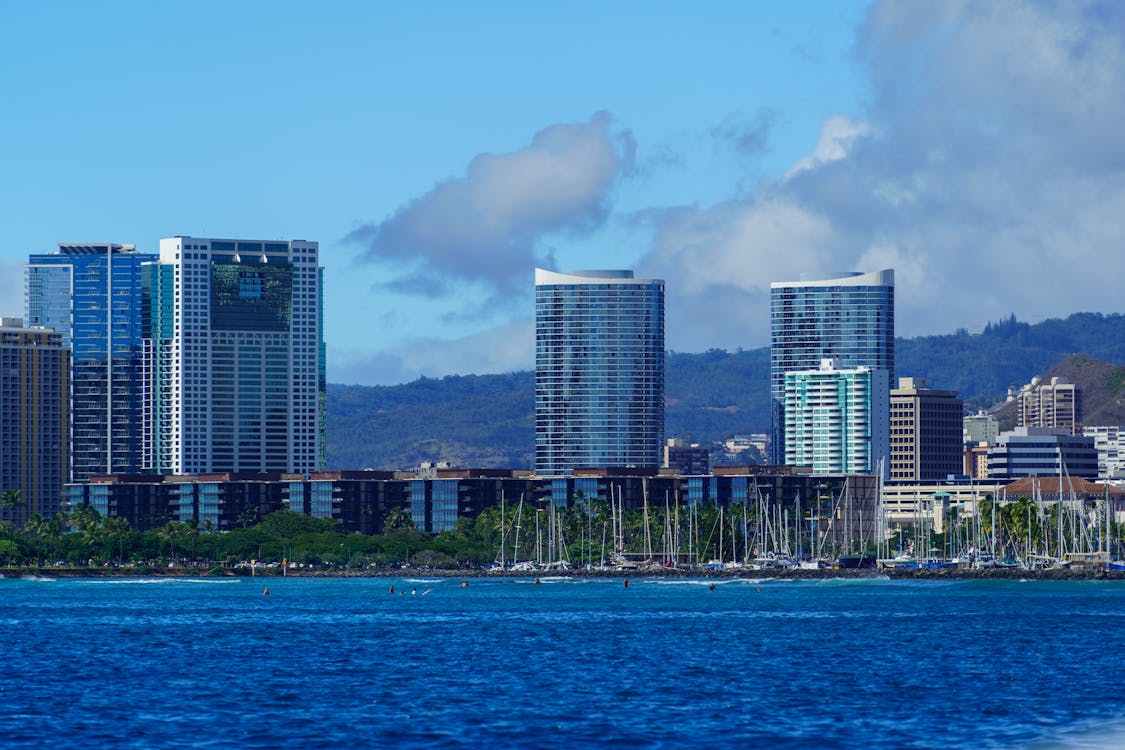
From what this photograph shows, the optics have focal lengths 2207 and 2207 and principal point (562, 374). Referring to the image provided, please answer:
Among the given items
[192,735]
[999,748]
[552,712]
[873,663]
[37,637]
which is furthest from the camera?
[37,637]

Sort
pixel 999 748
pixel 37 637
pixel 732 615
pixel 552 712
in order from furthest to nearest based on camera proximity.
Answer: pixel 732 615 → pixel 37 637 → pixel 552 712 → pixel 999 748

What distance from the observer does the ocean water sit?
82625 mm

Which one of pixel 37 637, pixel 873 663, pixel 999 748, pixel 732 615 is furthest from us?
pixel 732 615

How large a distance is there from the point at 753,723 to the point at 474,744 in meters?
12.4

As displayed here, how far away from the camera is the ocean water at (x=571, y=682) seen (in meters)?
82.6

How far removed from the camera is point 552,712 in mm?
90312

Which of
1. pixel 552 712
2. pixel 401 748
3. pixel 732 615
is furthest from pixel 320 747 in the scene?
pixel 732 615

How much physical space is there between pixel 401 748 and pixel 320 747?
2.95 metres

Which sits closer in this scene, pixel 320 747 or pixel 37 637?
pixel 320 747

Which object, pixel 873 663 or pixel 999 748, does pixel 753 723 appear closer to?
pixel 999 748

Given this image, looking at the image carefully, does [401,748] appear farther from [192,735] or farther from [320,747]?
[192,735]

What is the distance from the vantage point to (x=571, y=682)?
104625 mm

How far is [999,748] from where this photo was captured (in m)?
77.1

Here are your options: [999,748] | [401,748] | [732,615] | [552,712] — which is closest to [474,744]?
[401,748]
